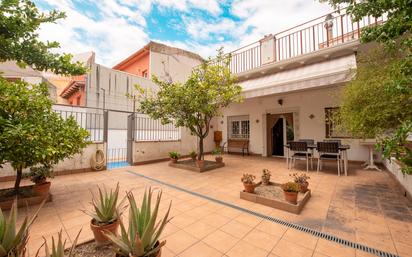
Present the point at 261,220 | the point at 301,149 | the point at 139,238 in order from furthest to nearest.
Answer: the point at 301,149 → the point at 261,220 → the point at 139,238

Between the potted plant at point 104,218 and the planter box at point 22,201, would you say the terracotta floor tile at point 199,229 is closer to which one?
the potted plant at point 104,218

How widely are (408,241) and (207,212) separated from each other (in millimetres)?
2920

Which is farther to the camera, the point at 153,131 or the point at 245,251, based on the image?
the point at 153,131

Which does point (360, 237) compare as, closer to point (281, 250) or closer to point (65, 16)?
point (281, 250)

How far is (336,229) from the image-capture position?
2.67m

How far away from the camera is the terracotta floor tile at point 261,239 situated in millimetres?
2271

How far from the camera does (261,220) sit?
9.73ft

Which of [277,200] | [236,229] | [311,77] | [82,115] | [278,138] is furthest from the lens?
[278,138]

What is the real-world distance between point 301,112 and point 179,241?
8752 millimetres

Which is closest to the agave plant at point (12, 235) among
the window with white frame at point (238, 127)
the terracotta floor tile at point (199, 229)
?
the terracotta floor tile at point (199, 229)

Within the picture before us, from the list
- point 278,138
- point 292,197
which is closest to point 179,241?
point 292,197

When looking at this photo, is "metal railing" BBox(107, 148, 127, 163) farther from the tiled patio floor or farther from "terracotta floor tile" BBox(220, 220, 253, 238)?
"terracotta floor tile" BBox(220, 220, 253, 238)

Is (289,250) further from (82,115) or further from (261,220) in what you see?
(82,115)

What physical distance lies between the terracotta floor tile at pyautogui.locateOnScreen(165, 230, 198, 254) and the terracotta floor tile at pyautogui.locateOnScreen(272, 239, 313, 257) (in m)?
1.09
